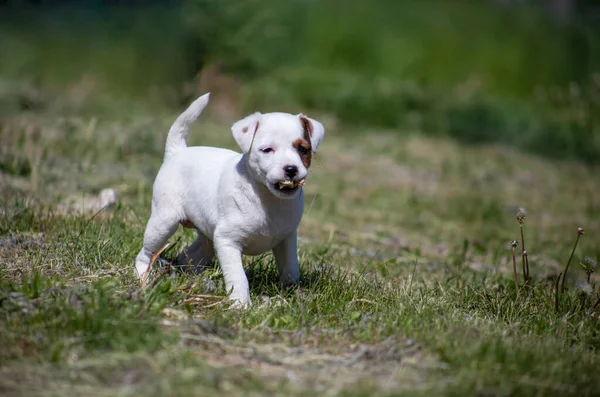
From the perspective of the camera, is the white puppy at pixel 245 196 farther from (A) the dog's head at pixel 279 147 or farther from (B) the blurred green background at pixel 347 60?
(B) the blurred green background at pixel 347 60

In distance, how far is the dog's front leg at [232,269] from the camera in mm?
3906

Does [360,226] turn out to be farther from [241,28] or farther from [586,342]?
[241,28]


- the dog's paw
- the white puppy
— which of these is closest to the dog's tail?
the white puppy

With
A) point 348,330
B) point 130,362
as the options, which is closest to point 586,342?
point 348,330

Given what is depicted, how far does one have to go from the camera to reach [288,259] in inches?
166

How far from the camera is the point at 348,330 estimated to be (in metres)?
3.74

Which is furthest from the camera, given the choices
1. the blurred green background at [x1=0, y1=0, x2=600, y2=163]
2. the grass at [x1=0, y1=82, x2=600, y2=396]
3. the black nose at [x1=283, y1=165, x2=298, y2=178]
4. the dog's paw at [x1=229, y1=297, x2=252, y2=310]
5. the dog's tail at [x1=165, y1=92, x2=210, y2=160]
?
the blurred green background at [x1=0, y1=0, x2=600, y2=163]

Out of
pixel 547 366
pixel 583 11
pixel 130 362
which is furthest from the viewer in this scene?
pixel 583 11

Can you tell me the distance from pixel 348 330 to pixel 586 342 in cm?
123

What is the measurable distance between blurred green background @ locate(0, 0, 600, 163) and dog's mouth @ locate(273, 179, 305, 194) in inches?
267

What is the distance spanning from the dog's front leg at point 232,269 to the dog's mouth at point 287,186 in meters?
0.42

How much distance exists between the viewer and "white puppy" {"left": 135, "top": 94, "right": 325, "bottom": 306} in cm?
388

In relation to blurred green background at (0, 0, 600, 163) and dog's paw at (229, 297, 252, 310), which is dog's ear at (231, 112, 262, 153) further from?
blurred green background at (0, 0, 600, 163)

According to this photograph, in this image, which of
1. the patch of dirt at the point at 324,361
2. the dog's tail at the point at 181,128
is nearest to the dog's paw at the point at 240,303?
the patch of dirt at the point at 324,361
